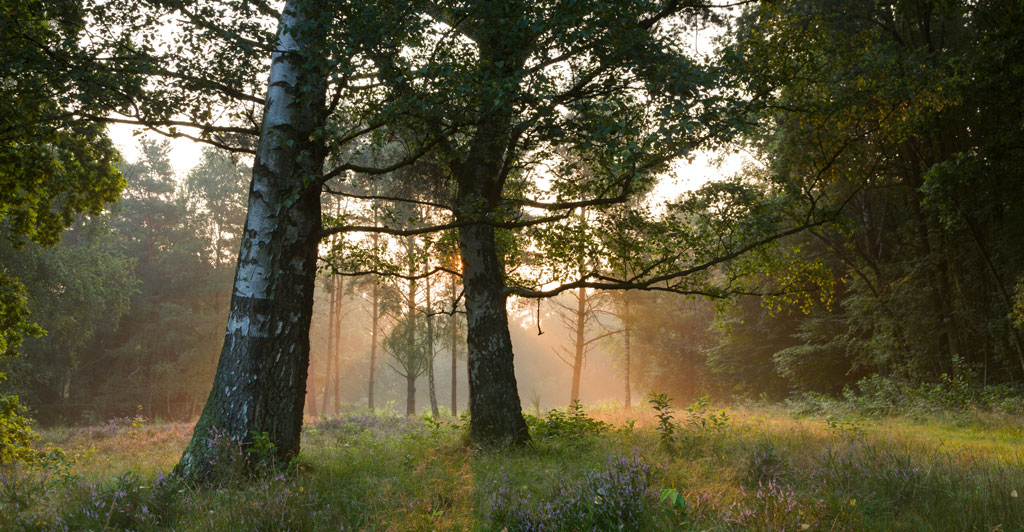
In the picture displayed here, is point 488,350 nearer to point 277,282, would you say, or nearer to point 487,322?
point 487,322

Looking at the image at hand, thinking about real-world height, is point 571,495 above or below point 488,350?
below

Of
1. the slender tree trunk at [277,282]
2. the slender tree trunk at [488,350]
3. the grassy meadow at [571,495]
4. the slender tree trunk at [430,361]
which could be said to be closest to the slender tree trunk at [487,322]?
the slender tree trunk at [488,350]

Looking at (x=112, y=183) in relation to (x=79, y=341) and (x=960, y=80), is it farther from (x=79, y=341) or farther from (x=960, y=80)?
(x=79, y=341)

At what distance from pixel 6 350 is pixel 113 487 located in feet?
19.2

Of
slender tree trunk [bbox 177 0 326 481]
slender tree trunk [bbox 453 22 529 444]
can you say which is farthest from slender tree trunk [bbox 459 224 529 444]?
slender tree trunk [bbox 177 0 326 481]

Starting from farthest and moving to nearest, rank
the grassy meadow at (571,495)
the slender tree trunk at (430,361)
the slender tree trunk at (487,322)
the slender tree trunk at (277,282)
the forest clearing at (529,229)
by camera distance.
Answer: the slender tree trunk at (430,361), the slender tree trunk at (487,322), the slender tree trunk at (277,282), the forest clearing at (529,229), the grassy meadow at (571,495)

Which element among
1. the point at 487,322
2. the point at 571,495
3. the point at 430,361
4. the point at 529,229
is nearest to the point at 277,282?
the point at 487,322

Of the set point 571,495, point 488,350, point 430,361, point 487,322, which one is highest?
point 487,322

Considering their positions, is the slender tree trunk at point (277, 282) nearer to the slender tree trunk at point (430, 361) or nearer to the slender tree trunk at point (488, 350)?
the slender tree trunk at point (488, 350)

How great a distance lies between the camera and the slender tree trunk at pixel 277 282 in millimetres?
5371

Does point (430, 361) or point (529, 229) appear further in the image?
point (430, 361)

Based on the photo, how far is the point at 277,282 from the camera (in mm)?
5680

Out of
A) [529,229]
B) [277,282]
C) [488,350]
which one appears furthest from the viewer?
[529,229]

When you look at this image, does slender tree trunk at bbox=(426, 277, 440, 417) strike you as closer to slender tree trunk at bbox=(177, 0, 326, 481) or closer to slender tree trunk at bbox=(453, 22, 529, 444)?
slender tree trunk at bbox=(453, 22, 529, 444)
